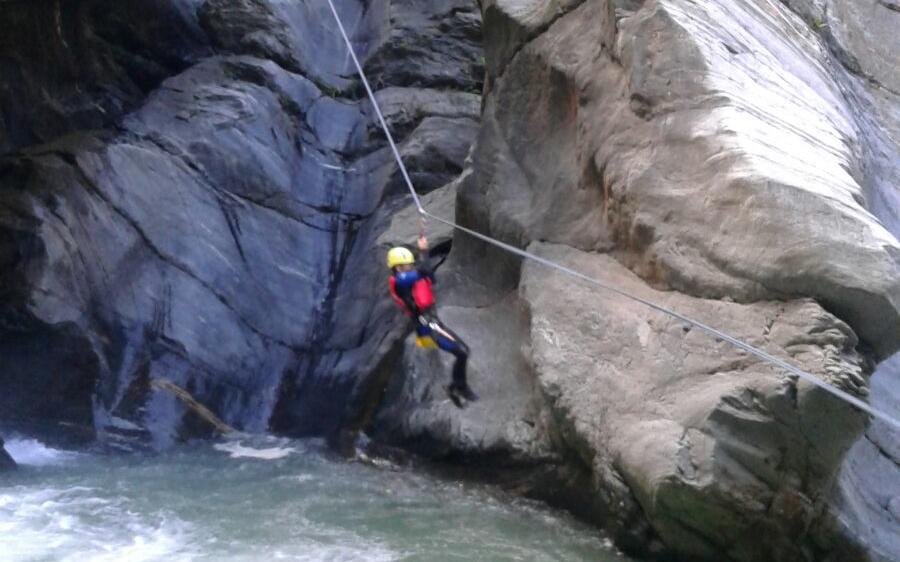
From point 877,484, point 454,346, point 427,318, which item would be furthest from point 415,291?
point 877,484

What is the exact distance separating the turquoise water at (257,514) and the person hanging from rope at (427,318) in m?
0.80

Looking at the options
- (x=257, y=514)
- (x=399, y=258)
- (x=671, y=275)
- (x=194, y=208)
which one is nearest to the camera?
(x=671, y=275)

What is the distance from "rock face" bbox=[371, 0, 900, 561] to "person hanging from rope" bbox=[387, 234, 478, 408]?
0.16 m

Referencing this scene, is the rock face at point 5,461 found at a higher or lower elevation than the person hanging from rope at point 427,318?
lower

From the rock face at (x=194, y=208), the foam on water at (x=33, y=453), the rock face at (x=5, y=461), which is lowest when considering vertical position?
the foam on water at (x=33, y=453)

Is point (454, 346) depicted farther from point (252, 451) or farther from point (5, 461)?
point (5, 461)

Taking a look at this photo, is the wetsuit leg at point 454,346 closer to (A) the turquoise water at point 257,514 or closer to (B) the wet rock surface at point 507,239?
(B) the wet rock surface at point 507,239

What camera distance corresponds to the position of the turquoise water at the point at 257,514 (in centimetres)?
712

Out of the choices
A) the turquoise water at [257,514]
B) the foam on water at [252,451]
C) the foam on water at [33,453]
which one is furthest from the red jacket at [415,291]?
the foam on water at [33,453]

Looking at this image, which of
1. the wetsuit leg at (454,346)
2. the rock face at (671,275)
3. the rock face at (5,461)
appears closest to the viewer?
the rock face at (671,275)

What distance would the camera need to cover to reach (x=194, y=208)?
1156 cm

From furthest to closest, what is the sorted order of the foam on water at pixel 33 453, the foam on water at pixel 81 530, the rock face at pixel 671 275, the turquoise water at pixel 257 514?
1. the foam on water at pixel 33 453
2. the turquoise water at pixel 257 514
3. the foam on water at pixel 81 530
4. the rock face at pixel 671 275

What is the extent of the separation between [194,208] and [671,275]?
5949mm

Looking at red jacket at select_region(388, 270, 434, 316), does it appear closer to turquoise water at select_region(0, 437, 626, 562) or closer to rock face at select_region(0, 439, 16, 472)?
turquoise water at select_region(0, 437, 626, 562)
